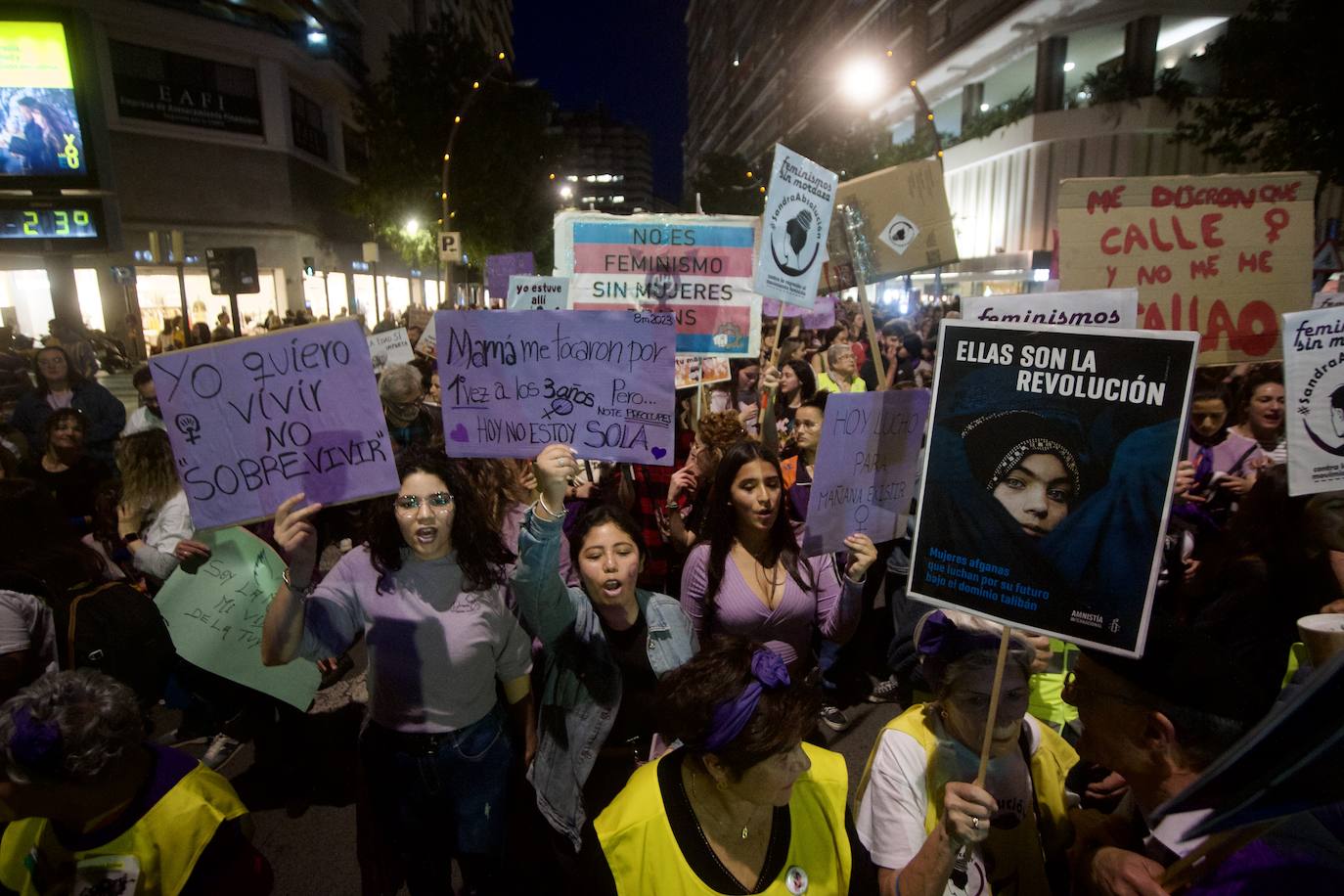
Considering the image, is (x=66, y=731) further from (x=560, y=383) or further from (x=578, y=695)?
(x=560, y=383)

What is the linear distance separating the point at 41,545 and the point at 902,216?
604 cm

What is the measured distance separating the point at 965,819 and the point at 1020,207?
3232 cm

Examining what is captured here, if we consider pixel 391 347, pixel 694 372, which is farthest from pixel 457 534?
pixel 391 347

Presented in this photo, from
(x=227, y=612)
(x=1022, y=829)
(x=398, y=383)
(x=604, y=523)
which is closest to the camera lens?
(x=1022, y=829)

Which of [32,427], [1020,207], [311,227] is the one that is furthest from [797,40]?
[32,427]

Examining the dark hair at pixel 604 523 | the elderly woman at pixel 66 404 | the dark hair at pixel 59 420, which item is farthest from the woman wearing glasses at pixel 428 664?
the elderly woman at pixel 66 404

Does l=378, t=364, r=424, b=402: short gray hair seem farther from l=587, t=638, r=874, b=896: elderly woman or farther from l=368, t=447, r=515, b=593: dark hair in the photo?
l=587, t=638, r=874, b=896: elderly woman

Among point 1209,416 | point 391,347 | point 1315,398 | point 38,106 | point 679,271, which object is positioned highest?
point 38,106

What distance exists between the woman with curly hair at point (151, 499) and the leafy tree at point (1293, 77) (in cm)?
1532

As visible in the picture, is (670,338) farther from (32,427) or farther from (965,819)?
(32,427)

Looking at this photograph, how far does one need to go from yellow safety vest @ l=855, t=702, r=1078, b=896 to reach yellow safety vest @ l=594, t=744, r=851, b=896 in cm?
21

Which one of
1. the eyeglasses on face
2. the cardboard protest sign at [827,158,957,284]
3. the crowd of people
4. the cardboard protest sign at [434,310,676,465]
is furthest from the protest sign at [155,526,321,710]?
the cardboard protest sign at [827,158,957,284]

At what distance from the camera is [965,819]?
65.2 inches

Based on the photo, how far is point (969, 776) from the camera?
2.07 m
